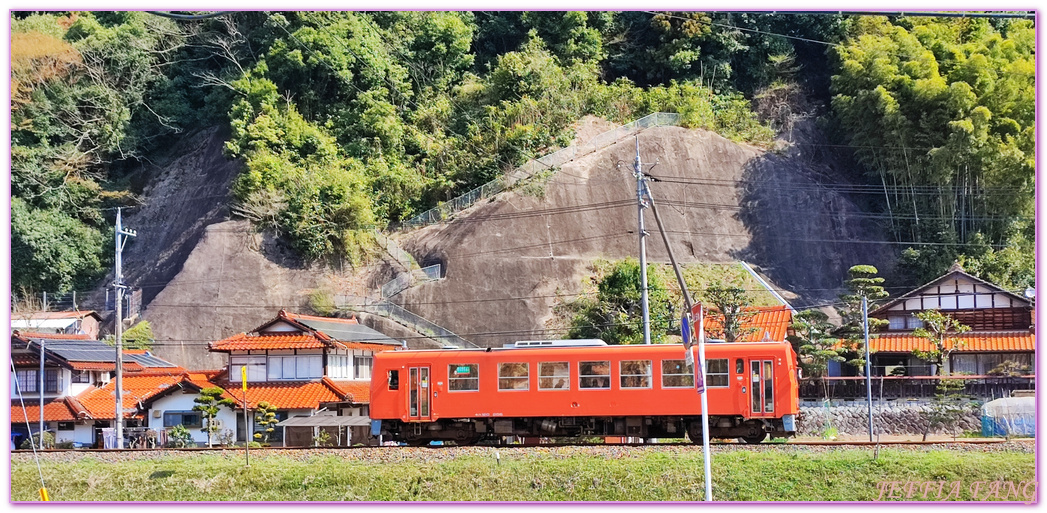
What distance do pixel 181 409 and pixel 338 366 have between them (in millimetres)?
4056

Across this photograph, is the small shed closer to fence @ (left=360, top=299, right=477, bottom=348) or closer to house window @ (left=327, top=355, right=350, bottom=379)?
house window @ (left=327, top=355, right=350, bottom=379)

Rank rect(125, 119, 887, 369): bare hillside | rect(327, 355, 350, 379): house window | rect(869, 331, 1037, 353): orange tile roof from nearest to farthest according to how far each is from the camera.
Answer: rect(327, 355, 350, 379): house window
rect(869, 331, 1037, 353): orange tile roof
rect(125, 119, 887, 369): bare hillside

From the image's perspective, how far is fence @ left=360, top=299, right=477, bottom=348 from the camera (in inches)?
1393

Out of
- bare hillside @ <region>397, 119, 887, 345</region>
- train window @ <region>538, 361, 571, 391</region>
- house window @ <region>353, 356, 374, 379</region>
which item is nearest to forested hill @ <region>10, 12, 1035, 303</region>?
bare hillside @ <region>397, 119, 887, 345</region>

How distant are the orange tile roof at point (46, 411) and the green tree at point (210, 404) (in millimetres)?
3510

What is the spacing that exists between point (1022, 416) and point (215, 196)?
95.0 feet

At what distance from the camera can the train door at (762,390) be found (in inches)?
786

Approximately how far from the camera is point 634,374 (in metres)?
20.4

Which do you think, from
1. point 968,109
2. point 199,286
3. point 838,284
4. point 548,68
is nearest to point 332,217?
point 199,286

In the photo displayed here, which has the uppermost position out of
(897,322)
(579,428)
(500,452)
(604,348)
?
(897,322)

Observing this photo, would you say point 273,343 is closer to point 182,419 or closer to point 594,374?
point 182,419

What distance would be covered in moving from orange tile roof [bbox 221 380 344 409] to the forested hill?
1090 centimetres

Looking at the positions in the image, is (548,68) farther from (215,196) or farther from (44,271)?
(44,271)

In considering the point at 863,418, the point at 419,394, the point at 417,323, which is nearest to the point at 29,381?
the point at 417,323
